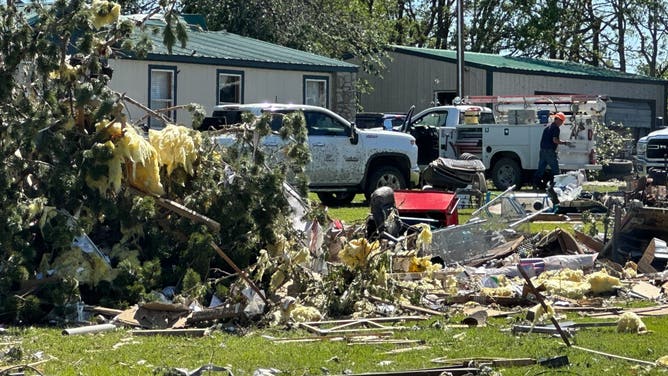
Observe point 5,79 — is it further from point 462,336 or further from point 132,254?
point 462,336

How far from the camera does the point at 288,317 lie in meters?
9.77

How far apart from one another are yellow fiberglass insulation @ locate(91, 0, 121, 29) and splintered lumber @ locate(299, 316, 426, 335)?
366 centimetres

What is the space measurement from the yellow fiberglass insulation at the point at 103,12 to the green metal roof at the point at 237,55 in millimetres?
14658

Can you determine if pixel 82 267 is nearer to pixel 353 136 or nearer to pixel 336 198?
pixel 353 136

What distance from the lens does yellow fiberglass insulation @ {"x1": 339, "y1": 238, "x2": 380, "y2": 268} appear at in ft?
35.4

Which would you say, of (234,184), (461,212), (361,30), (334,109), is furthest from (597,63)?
(234,184)

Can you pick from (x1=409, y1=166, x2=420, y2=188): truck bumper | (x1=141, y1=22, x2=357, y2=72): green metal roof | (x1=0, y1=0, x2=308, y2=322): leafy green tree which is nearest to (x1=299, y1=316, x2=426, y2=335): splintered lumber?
(x1=0, y1=0, x2=308, y2=322): leafy green tree

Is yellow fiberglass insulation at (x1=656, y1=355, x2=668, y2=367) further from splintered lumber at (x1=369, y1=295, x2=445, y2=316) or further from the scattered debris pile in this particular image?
splintered lumber at (x1=369, y1=295, x2=445, y2=316)

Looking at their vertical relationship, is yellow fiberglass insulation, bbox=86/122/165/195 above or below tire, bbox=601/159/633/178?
above

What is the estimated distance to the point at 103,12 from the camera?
11164 millimetres

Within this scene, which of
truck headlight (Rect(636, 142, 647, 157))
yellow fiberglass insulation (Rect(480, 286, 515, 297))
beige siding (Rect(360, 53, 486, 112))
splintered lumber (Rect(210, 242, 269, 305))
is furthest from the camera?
beige siding (Rect(360, 53, 486, 112))

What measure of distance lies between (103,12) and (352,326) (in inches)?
155

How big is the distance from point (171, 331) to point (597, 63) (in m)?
52.3

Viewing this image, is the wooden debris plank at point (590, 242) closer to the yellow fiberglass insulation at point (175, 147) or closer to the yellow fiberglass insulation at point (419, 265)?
the yellow fiberglass insulation at point (419, 265)
